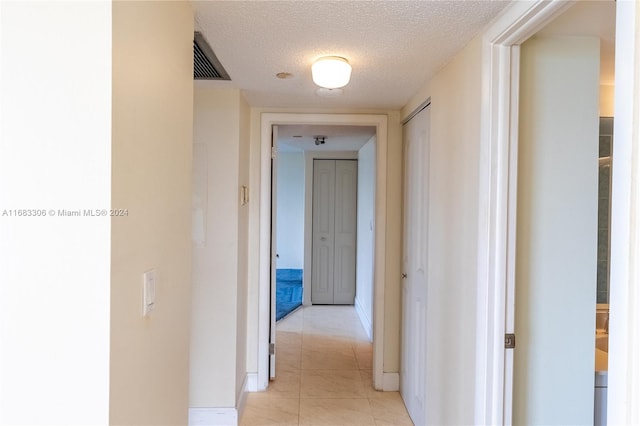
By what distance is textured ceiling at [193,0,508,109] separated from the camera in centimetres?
135

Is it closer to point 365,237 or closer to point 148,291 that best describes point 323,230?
point 365,237

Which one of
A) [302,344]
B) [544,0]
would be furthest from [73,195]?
[302,344]

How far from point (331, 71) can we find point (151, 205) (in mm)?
1110

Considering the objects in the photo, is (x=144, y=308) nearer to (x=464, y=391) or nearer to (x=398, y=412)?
(x=464, y=391)

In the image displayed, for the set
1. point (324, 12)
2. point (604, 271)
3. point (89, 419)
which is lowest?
point (89, 419)

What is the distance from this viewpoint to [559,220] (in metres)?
1.49

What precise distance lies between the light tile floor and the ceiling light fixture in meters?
2.12

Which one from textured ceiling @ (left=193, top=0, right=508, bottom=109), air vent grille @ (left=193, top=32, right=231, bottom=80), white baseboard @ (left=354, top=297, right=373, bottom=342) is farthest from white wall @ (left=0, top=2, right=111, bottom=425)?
white baseboard @ (left=354, top=297, right=373, bottom=342)

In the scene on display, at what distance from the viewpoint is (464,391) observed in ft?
5.33

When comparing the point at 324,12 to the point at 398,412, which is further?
the point at 398,412

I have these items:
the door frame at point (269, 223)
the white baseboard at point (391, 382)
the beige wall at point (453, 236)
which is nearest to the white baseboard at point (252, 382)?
the door frame at point (269, 223)

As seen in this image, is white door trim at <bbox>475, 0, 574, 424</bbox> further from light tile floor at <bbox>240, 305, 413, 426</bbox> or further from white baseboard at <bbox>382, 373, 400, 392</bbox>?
white baseboard at <bbox>382, 373, 400, 392</bbox>

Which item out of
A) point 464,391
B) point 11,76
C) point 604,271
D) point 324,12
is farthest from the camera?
point 604,271

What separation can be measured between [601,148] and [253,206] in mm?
2177
